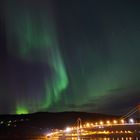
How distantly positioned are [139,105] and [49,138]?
4081 cm

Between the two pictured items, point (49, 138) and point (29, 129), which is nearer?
point (49, 138)

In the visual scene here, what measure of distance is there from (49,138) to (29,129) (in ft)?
265

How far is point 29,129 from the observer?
655ft

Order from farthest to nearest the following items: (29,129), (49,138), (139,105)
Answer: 1. (29,129)
2. (49,138)
3. (139,105)

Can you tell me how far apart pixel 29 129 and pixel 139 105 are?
113 m

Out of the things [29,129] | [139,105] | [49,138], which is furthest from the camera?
[29,129]

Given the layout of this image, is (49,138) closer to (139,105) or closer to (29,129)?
(139,105)

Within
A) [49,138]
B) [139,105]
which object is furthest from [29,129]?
[139,105]

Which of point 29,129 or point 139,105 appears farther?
point 29,129

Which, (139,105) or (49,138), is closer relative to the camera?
(139,105)

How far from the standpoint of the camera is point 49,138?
121938 mm

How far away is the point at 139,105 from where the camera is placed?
102812 mm

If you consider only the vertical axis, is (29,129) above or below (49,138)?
above
